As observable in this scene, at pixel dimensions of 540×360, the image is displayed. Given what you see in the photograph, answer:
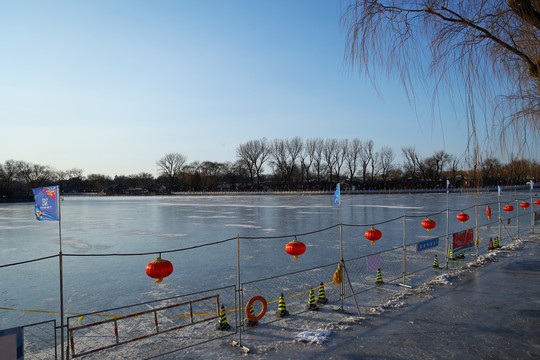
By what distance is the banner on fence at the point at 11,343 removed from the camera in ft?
13.8

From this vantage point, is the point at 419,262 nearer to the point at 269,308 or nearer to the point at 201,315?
the point at 269,308

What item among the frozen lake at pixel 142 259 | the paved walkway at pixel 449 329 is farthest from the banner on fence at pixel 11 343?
the paved walkway at pixel 449 329

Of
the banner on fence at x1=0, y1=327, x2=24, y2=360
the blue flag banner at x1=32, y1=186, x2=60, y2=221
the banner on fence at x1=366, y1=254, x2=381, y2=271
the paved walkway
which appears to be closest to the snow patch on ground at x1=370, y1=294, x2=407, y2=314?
the paved walkway

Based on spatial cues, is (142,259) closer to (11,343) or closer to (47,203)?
(47,203)

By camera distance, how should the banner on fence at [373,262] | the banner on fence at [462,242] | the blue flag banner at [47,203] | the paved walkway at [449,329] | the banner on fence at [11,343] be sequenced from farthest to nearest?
the banner on fence at [462,242], the banner on fence at [373,262], the paved walkway at [449,329], the blue flag banner at [47,203], the banner on fence at [11,343]

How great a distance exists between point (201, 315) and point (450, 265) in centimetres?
950

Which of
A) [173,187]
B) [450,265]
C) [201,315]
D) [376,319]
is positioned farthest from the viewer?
[173,187]

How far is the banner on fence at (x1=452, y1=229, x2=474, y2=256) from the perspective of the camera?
11.6 metres

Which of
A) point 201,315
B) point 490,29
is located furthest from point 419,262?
point 490,29

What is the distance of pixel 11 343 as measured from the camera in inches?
167

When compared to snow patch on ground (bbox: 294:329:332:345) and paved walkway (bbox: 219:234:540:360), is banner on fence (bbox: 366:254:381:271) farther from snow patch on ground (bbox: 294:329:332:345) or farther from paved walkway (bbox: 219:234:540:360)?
snow patch on ground (bbox: 294:329:332:345)

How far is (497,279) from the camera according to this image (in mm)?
9664

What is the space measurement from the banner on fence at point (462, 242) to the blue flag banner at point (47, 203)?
38.8 feet

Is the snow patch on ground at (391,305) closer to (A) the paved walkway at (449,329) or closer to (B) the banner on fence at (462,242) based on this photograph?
(A) the paved walkway at (449,329)
